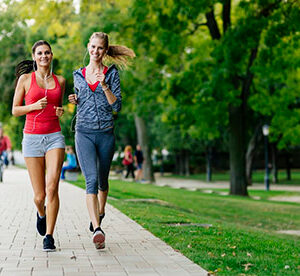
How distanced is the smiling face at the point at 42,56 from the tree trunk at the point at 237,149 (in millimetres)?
18012

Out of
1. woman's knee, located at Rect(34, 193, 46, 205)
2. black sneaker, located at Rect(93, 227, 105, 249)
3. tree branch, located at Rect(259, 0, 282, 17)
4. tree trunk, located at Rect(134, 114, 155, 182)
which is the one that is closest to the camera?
black sneaker, located at Rect(93, 227, 105, 249)

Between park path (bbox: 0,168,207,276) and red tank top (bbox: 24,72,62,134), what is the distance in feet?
4.15

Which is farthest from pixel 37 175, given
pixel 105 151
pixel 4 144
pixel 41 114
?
pixel 4 144

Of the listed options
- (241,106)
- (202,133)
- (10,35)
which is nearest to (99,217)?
(241,106)

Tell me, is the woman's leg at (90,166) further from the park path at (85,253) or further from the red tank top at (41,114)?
the park path at (85,253)

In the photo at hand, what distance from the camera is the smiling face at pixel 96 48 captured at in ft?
22.3

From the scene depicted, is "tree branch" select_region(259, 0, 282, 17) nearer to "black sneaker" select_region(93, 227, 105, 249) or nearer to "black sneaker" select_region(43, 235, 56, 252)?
"black sneaker" select_region(93, 227, 105, 249)

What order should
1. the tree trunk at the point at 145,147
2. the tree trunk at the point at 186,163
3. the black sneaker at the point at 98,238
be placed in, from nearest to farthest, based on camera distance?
1. the black sneaker at the point at 98,238
2. the tree trunk at the point at 145,147
3. the tree trunk at the point at 186,163

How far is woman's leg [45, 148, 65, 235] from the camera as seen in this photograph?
263 inches

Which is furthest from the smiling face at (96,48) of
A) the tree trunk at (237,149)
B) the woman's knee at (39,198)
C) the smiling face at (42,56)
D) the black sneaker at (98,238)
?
the tree trunk at (237,149)

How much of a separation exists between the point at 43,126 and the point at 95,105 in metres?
0.59

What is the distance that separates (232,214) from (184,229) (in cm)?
812

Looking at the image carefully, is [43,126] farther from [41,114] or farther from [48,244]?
[48,244]

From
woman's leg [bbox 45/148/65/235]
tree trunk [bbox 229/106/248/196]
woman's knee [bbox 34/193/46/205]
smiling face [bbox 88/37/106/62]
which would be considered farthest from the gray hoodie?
tree trunk [bbox 229/106/248/196]
